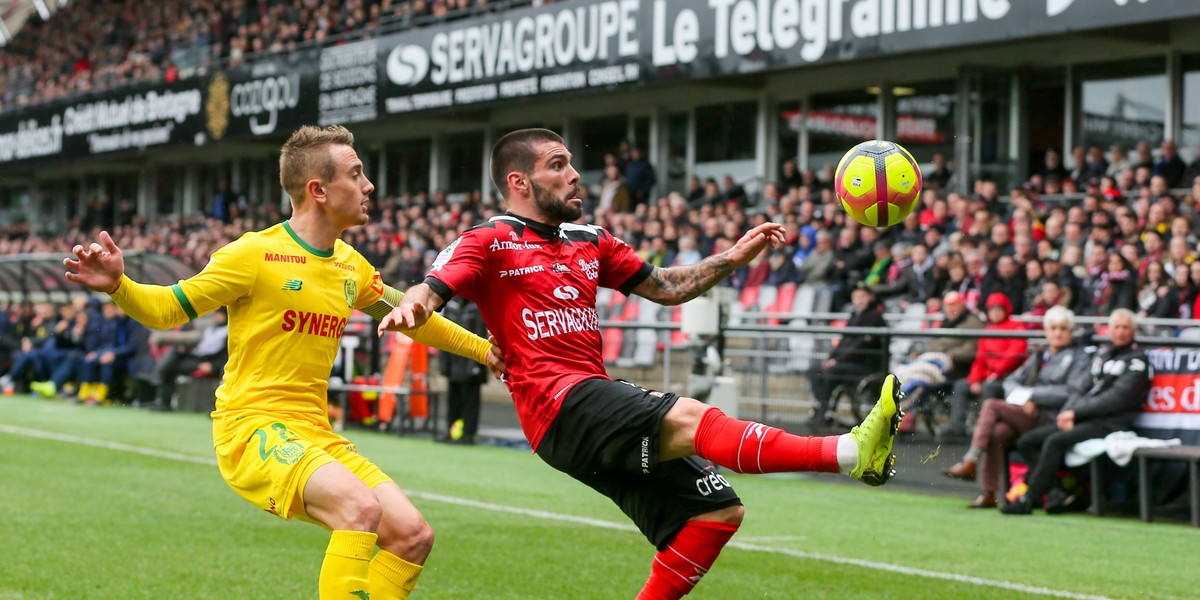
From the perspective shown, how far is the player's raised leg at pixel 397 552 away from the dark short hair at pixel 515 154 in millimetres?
1388

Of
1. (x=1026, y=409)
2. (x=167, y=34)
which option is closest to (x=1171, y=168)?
(x=1026, y=409)

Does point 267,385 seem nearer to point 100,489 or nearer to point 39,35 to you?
point 100,489

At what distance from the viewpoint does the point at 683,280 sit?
5.95 metres

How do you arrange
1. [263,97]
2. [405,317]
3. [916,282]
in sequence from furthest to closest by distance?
[263,97]
[916,282]
[405,317]

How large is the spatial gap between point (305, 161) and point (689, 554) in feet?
7.20

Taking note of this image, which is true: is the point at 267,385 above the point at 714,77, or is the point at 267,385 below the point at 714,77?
below

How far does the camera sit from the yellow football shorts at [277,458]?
17.0 ft

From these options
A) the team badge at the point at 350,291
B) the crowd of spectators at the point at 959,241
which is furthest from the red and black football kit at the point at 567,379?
the crowd of spectators at the point at 959,241

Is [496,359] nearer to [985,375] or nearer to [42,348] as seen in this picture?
[985,375]

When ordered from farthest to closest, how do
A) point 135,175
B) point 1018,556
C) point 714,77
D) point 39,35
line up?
point 39,35 < point 135,175 < point 714,77 < point 1018,556

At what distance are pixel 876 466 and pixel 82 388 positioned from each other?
20802mm

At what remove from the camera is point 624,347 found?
16.4 m

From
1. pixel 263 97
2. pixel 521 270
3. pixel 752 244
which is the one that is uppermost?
pixel 263 97

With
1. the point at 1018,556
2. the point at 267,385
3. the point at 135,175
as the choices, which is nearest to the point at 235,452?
the point at 267,385
